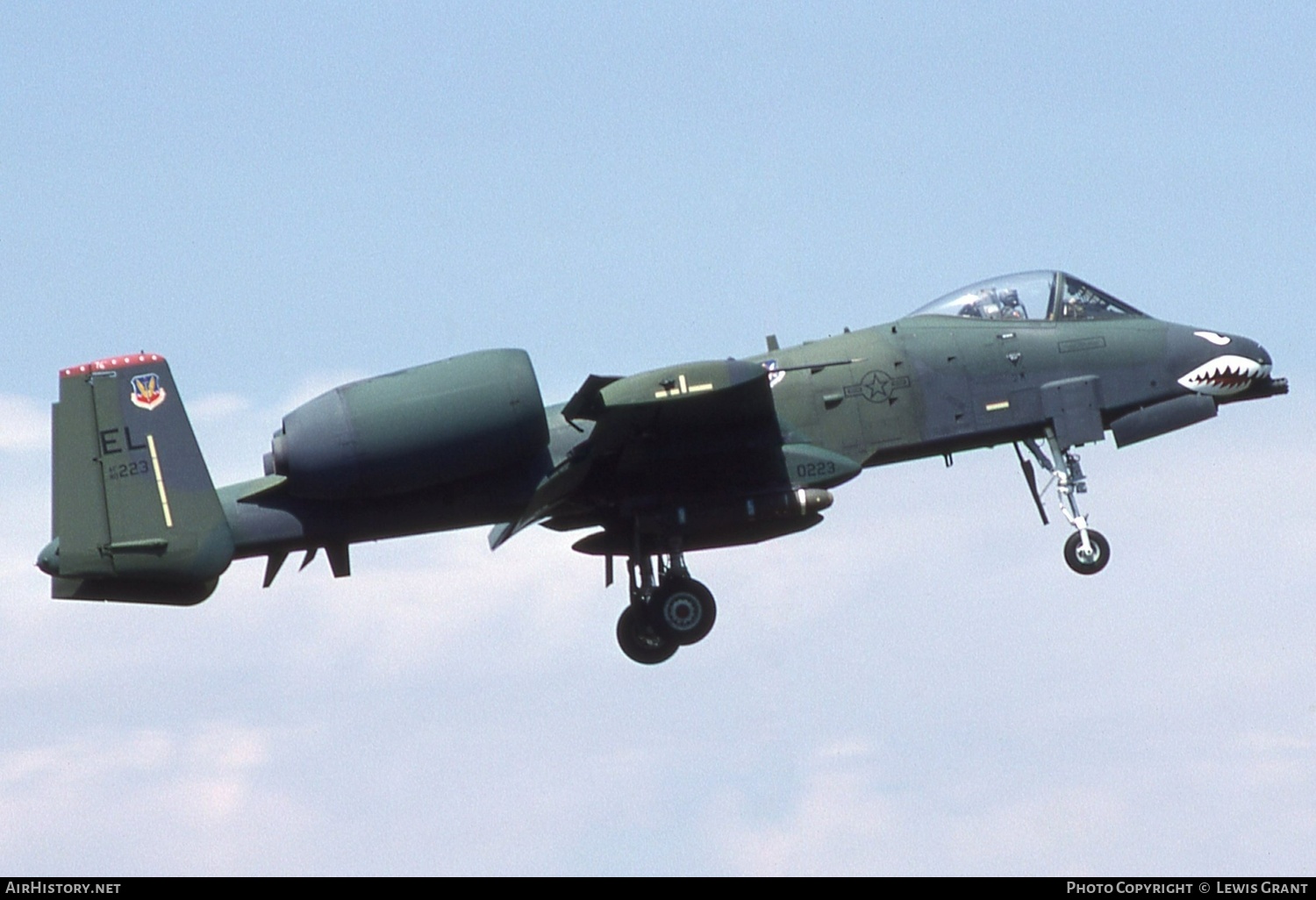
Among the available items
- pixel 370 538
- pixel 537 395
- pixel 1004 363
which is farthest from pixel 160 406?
pixel 1004 363

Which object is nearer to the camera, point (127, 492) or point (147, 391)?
point (127, 492)

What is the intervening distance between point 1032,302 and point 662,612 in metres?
6.03

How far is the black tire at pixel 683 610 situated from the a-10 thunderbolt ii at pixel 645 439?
2cm

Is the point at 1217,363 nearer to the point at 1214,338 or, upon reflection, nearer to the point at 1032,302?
the point at 1214,338

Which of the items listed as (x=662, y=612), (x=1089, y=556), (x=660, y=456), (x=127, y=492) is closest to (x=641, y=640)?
(x=662, y=612)

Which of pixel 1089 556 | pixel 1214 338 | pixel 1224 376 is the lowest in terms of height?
pixel 1089 556

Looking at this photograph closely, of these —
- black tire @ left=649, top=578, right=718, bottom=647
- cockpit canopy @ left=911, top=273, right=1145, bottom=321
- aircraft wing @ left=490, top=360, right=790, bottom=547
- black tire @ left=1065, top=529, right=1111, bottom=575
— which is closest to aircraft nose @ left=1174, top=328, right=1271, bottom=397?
cockpit canopy @ left=911, top=273, right=1145, bottom=321

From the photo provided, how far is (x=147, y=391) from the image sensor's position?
20641 mm

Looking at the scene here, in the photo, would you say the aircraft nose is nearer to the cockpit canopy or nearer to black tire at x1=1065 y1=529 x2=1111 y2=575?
the cockpit canopy

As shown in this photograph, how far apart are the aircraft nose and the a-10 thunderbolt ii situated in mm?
27

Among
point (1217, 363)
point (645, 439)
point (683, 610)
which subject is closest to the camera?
point (645, 439)
